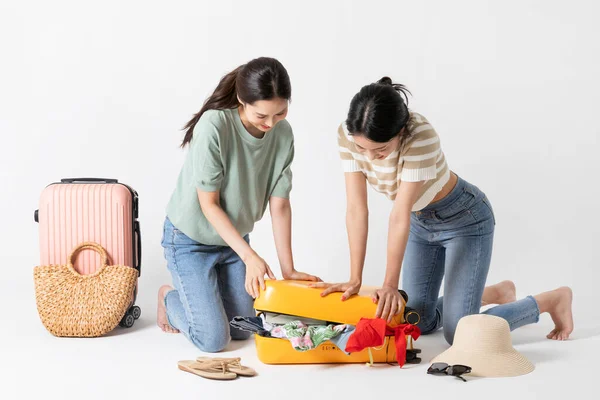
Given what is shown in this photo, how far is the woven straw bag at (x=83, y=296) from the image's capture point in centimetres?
396

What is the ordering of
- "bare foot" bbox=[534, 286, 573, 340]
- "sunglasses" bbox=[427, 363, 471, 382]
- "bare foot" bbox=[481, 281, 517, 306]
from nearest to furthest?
1. "sunglasses" bbox=[427, 363, 471, 382]
2. "bare foot" bbox=[534, 286, 573, 340]
3. "bare foot" bbox=[481, 281, 517, 306]

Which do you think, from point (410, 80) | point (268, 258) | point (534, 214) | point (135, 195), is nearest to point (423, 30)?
point (410, 80)

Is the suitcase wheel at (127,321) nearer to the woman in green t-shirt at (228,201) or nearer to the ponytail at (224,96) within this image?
the woman in green t-shirt at (228,201)

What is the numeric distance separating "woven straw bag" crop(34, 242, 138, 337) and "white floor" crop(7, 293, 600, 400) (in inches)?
2.9

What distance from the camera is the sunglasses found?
3.27 m

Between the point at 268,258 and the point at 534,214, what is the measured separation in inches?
61.3

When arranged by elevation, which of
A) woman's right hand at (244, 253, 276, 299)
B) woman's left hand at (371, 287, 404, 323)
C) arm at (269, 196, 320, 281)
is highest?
arm at (269, 196, 320, 281)

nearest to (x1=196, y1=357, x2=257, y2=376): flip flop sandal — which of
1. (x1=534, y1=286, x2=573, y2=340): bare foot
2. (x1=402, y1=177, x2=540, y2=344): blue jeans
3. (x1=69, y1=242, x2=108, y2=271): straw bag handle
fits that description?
(x1=69, y1=242, x2=108, y2=271): straw bag handle

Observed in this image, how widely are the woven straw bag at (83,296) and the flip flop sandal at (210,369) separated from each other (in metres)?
0.69

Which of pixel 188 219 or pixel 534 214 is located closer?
pixel 188 219

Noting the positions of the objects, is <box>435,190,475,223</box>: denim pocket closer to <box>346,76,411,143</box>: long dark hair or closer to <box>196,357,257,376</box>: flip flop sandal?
<box>346,76,411,143</box>: long dark hair

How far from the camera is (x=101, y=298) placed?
13.2ft

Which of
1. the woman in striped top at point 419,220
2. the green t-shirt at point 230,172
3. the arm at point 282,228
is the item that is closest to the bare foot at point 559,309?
the woman in striped top at point 419,220

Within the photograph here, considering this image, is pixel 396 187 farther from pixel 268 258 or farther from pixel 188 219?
pixel 268 258
